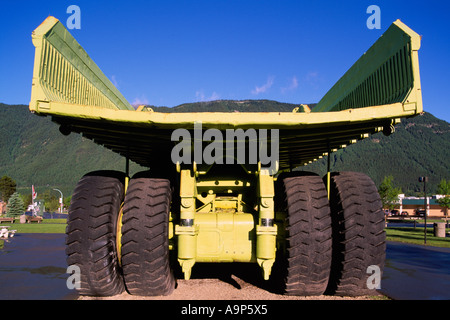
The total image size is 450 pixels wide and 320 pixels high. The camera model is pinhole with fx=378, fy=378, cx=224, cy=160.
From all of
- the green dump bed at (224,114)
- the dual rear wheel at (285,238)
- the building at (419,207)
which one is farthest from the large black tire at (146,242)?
the building at (419,207)

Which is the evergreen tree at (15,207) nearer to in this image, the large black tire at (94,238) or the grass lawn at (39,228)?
the grass lawn at (39,228)

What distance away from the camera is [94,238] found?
15.2ft

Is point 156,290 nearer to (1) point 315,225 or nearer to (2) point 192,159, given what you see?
(2) point 192,159

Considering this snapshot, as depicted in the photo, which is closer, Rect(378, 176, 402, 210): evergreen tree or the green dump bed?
the green dump bed

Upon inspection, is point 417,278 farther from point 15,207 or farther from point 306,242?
point 15,207

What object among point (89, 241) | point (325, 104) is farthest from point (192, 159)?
point (325, 104)

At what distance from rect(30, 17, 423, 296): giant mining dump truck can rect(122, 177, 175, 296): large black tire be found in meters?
0.01

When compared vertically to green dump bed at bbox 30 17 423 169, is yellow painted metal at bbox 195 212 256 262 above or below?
below

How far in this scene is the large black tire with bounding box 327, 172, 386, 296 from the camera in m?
4.69

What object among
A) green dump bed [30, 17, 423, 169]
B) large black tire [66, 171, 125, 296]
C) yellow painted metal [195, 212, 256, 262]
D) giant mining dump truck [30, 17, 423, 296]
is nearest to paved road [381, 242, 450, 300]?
giant mining dump truck [30, 17, 423, 296]

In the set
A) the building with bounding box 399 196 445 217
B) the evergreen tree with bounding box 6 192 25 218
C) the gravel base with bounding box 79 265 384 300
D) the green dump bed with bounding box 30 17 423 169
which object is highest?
the green dump bed with bounding box 30 17 423 169

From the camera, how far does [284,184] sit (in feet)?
16.5

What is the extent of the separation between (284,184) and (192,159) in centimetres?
128

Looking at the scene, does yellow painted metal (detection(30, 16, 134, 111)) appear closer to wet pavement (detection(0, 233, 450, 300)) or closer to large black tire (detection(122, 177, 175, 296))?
large black tire (detection(122, 177, 175, 296))
